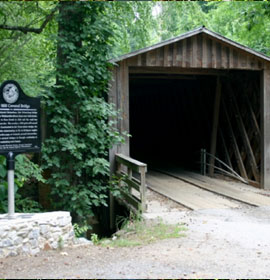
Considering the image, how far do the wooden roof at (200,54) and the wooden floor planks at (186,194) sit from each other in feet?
9.72

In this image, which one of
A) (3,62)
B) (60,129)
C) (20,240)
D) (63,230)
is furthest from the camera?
(3,62)

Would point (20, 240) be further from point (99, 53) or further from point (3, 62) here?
point (3, 62)

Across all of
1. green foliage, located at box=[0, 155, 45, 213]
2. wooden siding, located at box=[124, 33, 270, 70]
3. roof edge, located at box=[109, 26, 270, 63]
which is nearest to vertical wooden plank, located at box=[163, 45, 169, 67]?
wooden siding, located at box=[124, 33, 270, 70]

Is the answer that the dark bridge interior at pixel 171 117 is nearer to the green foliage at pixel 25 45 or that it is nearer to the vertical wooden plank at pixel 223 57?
the vertical wooden plank at pixel 223 57

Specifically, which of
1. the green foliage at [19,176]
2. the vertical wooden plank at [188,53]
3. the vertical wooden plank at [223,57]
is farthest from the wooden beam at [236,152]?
the green foliage at [19,176]

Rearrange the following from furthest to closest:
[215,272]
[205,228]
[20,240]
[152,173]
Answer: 1. [152,173]
2. [205,228]
3. [20,240]
4. [215,272]

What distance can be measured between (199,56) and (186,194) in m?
3.28

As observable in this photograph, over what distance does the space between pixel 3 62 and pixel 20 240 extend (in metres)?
5.57

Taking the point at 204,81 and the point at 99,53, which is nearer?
the point at 99,53

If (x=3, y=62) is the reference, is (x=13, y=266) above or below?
below

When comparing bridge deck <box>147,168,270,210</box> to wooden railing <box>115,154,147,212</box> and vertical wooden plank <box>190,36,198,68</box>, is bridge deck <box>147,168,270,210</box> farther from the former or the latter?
vertical wooden plank <box>190,36,198,68</box>

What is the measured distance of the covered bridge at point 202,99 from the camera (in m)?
9.25

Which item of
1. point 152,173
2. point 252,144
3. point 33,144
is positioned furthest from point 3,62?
point 252,144

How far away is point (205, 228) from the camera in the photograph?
6543 mm
